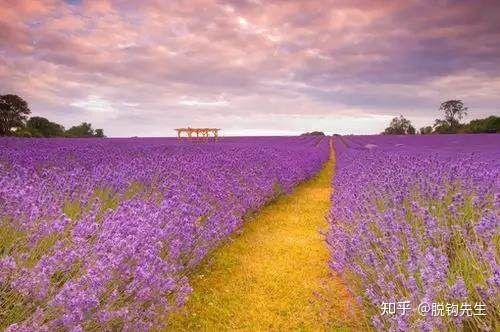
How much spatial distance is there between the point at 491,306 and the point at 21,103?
38802mm

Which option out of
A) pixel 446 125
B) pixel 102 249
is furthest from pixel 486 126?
pixel 102 249

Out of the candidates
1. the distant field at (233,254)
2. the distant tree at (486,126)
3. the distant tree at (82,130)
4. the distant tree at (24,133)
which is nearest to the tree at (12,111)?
the distant tree at (24,133)

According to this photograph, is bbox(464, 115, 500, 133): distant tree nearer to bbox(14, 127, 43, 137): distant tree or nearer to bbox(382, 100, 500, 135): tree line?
bbox(382, 100, 500, 135): tree line

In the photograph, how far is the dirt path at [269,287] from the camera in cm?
334

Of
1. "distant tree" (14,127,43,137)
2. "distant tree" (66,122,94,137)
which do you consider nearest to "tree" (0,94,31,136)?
"distant tree" (14,127,43,137)

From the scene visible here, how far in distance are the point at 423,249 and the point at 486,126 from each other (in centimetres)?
5050

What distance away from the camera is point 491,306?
2217mm

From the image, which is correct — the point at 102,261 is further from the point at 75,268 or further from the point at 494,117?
the point at 494,117

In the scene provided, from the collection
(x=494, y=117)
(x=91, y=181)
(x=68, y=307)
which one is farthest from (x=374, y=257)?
(x=494, y=117)

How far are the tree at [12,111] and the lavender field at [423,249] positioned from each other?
113 ft

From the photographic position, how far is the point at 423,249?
3080mm

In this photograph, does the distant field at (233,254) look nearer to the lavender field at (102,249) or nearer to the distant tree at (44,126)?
the lavender field at (102,249)

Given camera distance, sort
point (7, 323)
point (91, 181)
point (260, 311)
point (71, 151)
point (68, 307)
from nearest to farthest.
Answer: point (68, 307)
point (7, 323)
point (260, 311)
point (91, 181)
point (71, 151)

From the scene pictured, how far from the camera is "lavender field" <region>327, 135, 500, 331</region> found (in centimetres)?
207
